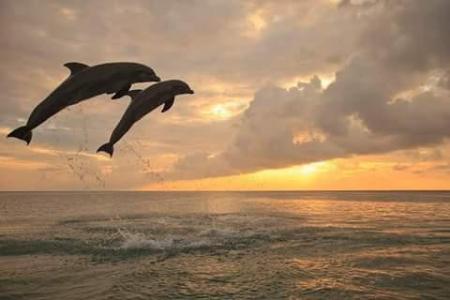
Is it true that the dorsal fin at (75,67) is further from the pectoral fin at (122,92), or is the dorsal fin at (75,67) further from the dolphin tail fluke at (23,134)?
the dolphin tail fluke at (23,134)

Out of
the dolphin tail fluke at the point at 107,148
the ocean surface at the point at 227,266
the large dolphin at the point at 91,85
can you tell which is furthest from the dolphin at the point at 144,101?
the ocean surface at the point at 227,266

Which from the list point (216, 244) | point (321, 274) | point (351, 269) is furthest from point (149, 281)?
point (216, 244)

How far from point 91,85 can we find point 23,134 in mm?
1544

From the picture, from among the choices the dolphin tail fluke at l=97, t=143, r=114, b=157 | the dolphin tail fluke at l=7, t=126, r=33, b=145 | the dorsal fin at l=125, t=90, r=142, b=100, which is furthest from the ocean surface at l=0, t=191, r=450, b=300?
the dolphin tail fluke at l=7, t=126, r=33, b=145

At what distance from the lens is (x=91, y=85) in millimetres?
9039

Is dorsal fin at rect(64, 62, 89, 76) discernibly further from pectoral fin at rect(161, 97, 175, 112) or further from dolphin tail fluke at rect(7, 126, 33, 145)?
pectoral fin at rect(161, 97, 175, 112)

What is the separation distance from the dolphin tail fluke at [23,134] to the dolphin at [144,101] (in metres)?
1.35

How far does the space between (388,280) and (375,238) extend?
45.3ft

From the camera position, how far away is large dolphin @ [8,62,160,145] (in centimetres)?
896

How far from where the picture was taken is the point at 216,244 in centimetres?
2850

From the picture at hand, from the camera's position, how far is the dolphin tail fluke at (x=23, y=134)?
8.62 meters

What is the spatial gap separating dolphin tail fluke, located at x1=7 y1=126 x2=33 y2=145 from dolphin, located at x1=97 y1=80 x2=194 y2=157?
1348 millimetres

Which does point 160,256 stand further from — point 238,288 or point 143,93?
point 143,93

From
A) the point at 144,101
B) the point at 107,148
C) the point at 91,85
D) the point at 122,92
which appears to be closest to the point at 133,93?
the point at 144,101
